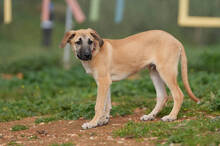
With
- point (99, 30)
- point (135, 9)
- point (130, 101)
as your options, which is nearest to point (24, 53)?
point (99, 30)

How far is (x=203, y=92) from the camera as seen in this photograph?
8.59 meters

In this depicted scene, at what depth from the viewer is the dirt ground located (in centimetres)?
577

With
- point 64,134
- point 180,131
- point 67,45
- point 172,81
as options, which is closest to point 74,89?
point 67,45

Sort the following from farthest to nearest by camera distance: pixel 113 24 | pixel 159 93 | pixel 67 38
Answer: pixel 113 24
pixel 159 93
pixel 67 38

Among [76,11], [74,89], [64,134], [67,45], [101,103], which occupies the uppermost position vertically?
[76,11]

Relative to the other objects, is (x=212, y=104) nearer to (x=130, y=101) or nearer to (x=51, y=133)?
(x=130, y=101)

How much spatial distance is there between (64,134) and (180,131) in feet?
5.88

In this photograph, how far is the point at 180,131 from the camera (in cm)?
562

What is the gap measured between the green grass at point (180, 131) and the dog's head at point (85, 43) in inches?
50.7

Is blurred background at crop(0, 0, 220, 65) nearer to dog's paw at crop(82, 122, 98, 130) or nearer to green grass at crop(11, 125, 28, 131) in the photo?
green grass at crop(11, 125, 28, 131)

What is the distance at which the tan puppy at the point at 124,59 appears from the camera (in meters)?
6.76

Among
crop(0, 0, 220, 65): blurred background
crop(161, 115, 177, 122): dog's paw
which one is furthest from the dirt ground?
crop(0, 0, 220, 65): blurred background

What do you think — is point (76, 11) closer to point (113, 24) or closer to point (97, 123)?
point (113, 24)

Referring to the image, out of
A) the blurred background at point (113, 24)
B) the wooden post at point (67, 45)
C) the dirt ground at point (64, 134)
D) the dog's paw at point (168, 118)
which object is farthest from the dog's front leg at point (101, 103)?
the blurred background at point (113, 24)
